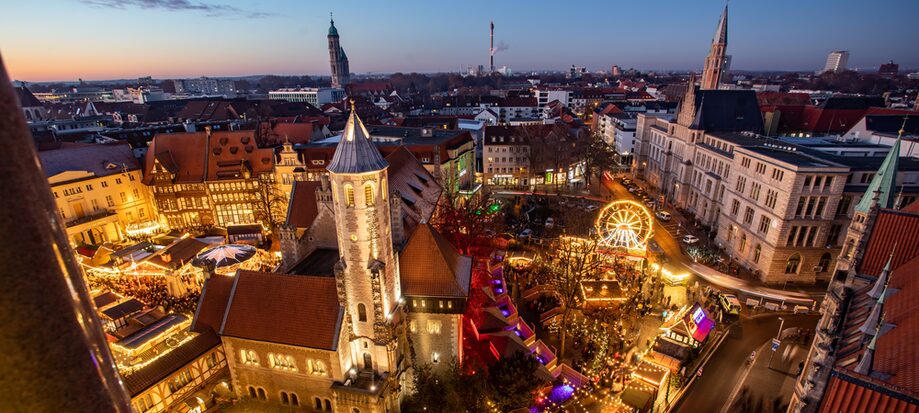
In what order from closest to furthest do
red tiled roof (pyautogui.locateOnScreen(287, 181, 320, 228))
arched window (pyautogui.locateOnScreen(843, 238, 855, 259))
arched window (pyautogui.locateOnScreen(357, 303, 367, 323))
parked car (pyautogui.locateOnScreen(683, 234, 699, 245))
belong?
arched window (pyautogui.locateOnScreen(357, 303, 367, 323)) < arched window (pyautogui.locateOnScreen(843, 238, 855, 259)) < red tiled roof (pyautogui.locateOnScreen(287, 181, 320, 228)) < parked car (pyautogui.locateOnScreen(683, 234, 699, 245))

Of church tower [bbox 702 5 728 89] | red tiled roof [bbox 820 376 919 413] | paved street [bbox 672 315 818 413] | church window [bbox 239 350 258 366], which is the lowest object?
paved street [bbox 672 315 818 413]

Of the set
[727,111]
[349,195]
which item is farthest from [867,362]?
[727,111]

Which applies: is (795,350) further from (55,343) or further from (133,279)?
(133,279)

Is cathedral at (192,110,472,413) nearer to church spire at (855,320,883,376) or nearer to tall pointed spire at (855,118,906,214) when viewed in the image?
church spire at (855,320,883,376)

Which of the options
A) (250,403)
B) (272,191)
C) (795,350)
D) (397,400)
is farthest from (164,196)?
(795,350)

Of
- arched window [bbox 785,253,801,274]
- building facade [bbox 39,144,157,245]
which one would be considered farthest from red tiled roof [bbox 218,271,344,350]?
arched window [bbox 785,253,801,274]

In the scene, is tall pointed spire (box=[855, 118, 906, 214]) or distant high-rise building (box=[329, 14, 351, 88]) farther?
distant high-rise building (box=[329, 14, 351, 88])
